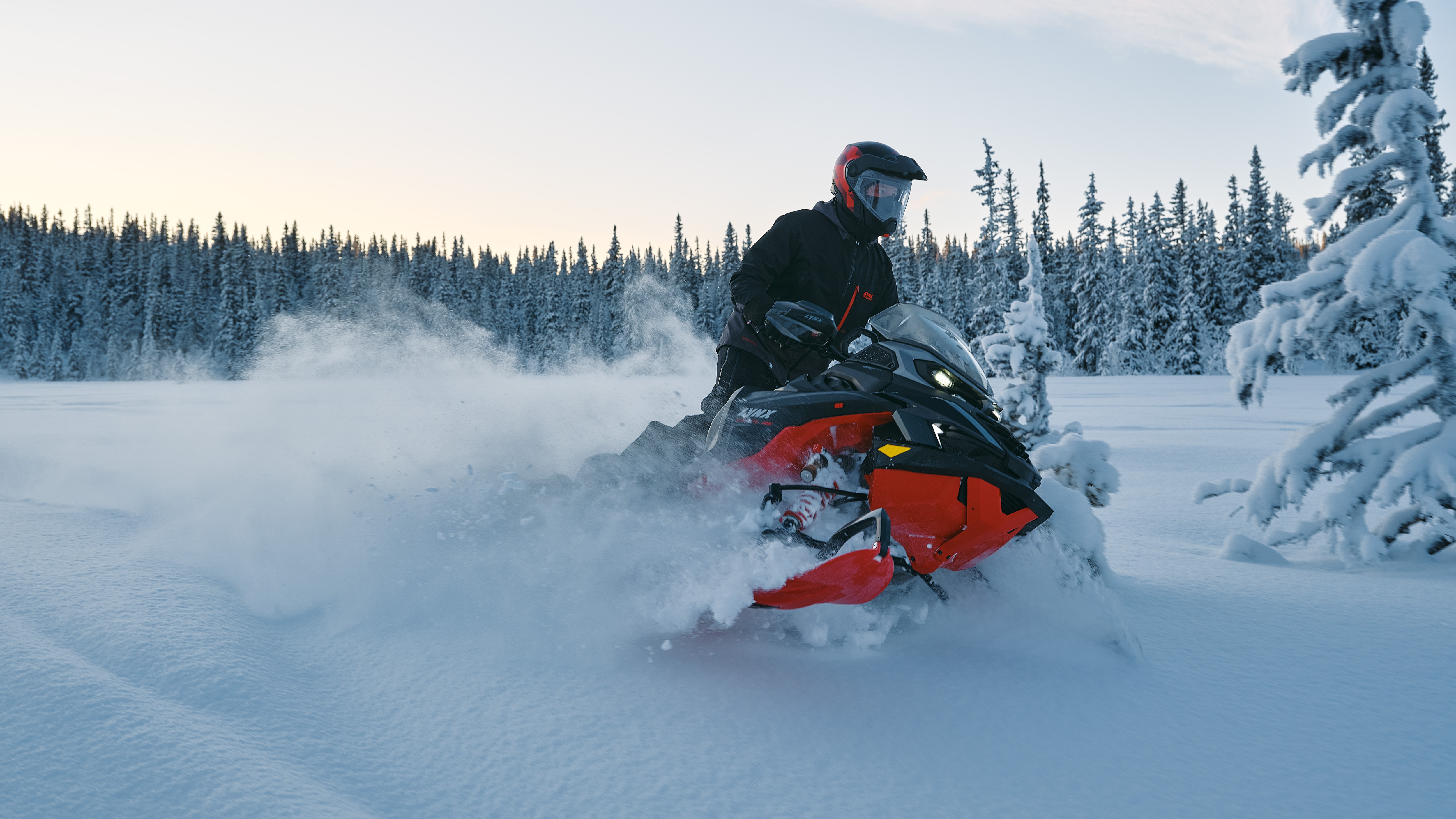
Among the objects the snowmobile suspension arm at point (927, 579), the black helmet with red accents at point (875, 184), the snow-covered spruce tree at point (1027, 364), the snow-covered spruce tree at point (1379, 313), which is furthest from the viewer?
the snow-covered spruce tree at point (1027, 364)

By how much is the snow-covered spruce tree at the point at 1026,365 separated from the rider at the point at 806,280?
6.97 m

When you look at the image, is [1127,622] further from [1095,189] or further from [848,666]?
[1095,189]

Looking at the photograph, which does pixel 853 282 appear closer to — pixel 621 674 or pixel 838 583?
pixel 838 583

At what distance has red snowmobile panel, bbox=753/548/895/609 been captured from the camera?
2691 mm

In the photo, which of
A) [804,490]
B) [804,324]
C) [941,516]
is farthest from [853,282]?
[941,516]

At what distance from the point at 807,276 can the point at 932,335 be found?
4.07ft

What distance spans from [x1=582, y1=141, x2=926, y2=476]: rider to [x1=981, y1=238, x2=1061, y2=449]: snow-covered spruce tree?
22.9ft

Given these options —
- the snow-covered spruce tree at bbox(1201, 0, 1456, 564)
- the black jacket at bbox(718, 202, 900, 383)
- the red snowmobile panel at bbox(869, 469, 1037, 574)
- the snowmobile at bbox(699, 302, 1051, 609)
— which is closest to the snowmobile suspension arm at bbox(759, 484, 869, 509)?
the snowmobile at bbox(699, 302, 1051, 609)

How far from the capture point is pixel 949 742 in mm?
2438

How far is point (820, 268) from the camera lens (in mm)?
4371

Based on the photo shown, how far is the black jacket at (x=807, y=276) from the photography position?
429 centimetres

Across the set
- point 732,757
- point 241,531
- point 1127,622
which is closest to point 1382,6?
point 1127,622

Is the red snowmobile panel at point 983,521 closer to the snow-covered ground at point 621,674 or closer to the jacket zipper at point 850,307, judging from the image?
the snow-covered ground at point 621,674

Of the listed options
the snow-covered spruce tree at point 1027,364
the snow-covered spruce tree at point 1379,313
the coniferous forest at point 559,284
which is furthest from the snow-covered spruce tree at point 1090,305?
the snow-covered spruce tree at point 1379,313
